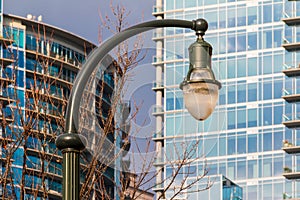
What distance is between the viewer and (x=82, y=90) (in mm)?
11414

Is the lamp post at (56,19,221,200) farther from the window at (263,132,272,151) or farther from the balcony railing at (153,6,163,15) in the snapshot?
the balcony railing at (153,6,163,15)

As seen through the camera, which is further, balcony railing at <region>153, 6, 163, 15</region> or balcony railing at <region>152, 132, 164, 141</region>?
balcony railing at <region>153, 6, 163, 15</region>

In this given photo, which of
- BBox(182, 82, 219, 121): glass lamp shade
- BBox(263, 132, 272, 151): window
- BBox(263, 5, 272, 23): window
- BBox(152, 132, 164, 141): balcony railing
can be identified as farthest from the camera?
BBox(263, 5, 272, 23): window

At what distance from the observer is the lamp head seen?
37.6 feet

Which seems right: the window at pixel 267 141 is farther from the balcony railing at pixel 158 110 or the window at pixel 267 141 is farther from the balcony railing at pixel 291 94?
the balcony railing at pixel 158 110

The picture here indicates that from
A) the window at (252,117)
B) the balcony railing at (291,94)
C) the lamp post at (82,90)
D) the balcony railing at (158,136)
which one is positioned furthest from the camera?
the balcony railing at (291,94)

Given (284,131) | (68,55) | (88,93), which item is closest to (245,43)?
(284,131)

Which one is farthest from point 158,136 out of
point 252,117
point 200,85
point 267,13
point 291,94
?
point 267,13

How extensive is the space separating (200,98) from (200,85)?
15 cm

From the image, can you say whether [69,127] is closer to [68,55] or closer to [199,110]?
[199,110]

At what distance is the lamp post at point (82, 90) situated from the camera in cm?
1133

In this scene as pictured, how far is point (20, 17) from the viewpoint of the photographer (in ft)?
385

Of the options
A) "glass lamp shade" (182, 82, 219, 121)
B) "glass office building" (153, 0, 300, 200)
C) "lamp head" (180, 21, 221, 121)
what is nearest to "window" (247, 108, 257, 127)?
"glass office building" (153, 0, 300, 200)

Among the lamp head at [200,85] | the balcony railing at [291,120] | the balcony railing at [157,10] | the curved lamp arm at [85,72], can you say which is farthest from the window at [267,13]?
the curved lamp arm at [85,72]
